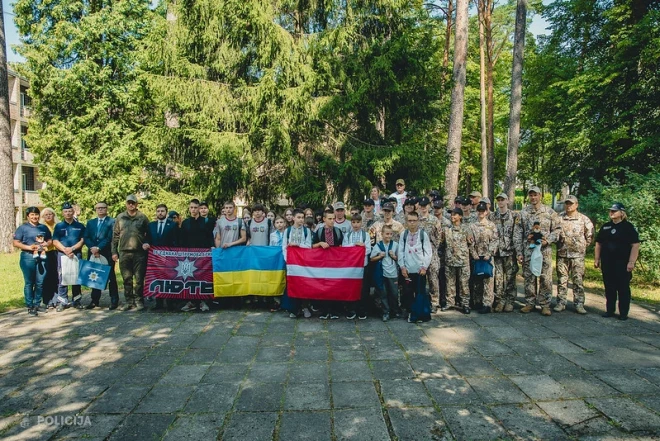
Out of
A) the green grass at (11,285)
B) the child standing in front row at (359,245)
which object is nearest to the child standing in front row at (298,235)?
the child standing in front row at (359,245)

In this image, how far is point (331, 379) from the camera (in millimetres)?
4707

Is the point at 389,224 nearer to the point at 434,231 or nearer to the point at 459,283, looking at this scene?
the point at 434,231

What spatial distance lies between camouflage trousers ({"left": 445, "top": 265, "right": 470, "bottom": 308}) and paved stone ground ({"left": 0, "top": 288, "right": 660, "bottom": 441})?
607 mm

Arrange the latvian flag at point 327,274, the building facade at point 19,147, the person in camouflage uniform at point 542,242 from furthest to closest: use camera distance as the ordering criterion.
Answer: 1. the building facade at point 19,147
2. the person in camouflage uniform at point 542,242
3. the latvian flag at point 327,274

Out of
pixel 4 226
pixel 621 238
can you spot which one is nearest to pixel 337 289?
pixel 621 238

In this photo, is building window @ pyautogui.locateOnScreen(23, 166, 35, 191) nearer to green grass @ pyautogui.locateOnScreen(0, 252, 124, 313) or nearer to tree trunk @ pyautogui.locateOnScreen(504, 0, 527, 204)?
green grass @ pyautogui.locateOnScreen(0, 252, 124, 313)

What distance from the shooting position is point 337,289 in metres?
7.30

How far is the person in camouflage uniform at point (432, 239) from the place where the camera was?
301 inches

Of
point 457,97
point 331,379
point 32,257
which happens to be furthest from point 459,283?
point 457,97

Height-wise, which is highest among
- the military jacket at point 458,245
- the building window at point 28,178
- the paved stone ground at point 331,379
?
the building window at point 28,178

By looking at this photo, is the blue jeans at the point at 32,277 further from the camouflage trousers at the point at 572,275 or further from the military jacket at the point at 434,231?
the camouflage trousers at the point at 572,275

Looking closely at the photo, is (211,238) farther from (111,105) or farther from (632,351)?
(111,105)

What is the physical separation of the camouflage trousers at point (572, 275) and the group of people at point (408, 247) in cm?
2

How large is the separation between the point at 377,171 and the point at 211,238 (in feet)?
19.1
